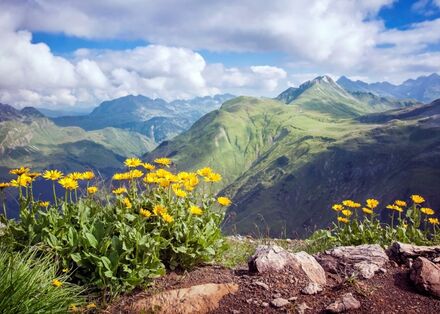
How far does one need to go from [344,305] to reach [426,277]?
1.64 metres

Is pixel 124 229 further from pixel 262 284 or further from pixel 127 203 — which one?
pixel 262 284

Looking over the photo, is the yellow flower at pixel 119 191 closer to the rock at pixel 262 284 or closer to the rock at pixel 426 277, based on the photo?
the rock at pixel 262 284

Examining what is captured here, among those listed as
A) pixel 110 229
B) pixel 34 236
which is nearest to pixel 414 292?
pixel 110 229

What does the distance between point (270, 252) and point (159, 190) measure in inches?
107

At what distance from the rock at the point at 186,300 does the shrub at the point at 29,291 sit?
109 centimetres

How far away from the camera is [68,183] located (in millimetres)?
7629

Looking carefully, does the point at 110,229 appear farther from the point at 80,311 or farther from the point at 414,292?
the point at 414,292

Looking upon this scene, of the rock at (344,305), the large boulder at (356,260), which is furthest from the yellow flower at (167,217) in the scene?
the large boulder at (356,260)

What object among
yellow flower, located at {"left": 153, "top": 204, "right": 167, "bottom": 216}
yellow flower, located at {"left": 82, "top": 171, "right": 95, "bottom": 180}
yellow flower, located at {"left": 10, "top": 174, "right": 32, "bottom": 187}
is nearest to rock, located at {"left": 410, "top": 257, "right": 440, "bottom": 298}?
yellow flower, located at {"left": 153, "top": 204, "right": 167, "bottom": 216}

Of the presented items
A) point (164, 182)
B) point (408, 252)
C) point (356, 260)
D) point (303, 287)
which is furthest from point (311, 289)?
point (164, 182)

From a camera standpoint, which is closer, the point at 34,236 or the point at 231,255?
the point at 34,236

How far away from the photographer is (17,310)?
5.28 metres

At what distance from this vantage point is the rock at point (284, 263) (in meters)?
7.59

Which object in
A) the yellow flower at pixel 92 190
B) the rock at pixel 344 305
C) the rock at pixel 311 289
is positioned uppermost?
the yellow flower at pixel 92 190
